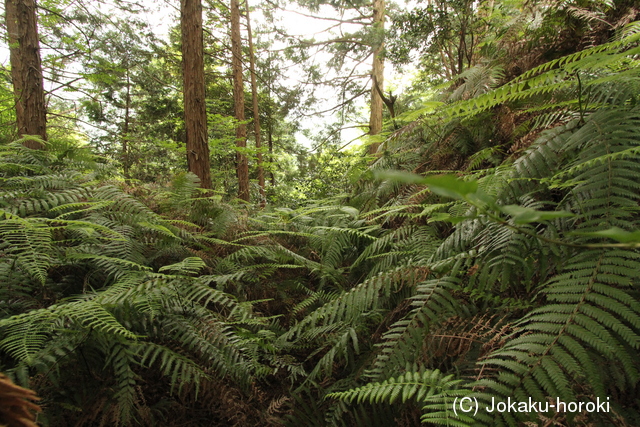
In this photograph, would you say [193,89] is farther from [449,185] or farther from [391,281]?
[449,185]

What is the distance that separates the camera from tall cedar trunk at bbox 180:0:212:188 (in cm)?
373

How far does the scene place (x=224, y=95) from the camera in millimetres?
9445

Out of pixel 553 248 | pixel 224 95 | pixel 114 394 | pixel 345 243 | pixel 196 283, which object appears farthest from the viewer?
pixel 224 95

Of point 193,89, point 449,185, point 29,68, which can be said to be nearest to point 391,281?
point 449,185

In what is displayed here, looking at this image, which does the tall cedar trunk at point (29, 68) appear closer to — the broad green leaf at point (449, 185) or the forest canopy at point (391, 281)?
the forest canopy at point (391, 281)

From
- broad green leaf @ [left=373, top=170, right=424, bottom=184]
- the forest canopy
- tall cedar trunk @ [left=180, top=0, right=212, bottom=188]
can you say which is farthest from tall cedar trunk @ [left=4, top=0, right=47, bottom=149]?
broad green leaf @ [left=373, top=170, right=424, bottom=184]

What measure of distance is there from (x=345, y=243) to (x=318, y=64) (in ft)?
25.7

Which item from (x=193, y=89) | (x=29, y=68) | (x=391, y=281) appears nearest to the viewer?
(x=391, y=281)

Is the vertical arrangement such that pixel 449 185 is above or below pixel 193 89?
below

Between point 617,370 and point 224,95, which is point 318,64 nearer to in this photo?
point 224,95

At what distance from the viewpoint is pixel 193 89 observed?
3.78m

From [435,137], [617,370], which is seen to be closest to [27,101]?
[435,137]

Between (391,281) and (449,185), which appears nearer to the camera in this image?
(449,185)

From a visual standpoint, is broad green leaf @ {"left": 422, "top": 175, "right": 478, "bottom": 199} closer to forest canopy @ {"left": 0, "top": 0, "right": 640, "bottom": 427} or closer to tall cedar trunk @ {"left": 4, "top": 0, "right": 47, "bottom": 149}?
forest canopy @ {"left": 0, "top": 0, "right": 640, "bottom": 427}
